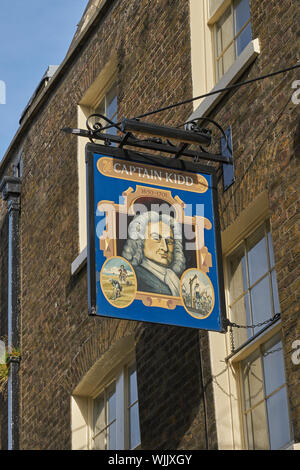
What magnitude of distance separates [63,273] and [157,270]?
4.35 meters

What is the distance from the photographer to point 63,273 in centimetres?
1349

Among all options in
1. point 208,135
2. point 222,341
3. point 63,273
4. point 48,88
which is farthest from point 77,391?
point 48,88

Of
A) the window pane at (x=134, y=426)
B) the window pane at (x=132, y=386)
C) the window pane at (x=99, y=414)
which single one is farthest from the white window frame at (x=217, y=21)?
the window pane at (x=99, y=414)

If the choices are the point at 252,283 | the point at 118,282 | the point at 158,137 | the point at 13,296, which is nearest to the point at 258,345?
the point at 252,283

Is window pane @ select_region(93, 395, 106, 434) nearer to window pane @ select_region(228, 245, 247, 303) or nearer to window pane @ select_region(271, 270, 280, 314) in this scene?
window pane @ select_region(228, 245, 247, 303)

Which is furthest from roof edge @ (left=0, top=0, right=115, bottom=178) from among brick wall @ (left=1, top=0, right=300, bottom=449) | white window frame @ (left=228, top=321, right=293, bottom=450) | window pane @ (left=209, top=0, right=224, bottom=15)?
white window frame @ (left=228, top=321, right=293, bottom=450)

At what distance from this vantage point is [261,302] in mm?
9672

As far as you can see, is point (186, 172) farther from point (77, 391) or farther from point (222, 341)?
point (77, 391)

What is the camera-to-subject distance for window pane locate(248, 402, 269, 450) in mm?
9148

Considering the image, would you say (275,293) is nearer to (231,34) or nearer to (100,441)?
(231,34)

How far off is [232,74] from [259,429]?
3362 mm

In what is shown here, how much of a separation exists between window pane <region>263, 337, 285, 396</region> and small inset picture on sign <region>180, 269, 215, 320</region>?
611 millimetres

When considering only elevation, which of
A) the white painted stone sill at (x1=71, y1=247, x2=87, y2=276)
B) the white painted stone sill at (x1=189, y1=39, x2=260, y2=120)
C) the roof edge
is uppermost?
the roof edge

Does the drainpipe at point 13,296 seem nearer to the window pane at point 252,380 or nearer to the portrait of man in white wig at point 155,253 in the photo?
the window pane at point 252,380
